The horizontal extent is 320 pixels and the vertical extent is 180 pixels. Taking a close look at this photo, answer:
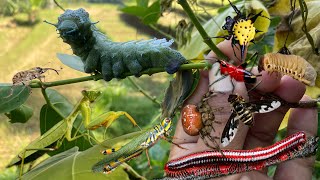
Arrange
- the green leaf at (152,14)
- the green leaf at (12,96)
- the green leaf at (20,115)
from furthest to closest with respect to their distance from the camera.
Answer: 1. the green leaf at (152,14)
2. the green leaf at (20,115)
3. the green leaf at (12,96)

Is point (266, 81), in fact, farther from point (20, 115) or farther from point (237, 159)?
point (20, 115)

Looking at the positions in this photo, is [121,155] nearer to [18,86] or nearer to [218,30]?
[18,86]

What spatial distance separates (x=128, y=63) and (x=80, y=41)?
0.06 meters

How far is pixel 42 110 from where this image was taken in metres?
0.67

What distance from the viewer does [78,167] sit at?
54cm

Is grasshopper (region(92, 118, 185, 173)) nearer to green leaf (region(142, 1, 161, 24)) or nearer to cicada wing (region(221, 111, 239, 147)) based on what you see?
cicada wing (region(221, 111, 239, 147))

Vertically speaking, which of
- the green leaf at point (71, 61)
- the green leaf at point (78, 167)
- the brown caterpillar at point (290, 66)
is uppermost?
the brown caterpillar at point (290, 66)

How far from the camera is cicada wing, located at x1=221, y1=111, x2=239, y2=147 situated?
466 millimetres

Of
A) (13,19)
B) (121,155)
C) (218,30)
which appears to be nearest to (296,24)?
(218,30)

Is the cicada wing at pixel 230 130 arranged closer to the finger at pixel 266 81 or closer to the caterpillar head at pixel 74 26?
the finger at pixel 266 81

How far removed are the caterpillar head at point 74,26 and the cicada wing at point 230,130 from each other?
170mm

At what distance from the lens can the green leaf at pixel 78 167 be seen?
0.54 metres

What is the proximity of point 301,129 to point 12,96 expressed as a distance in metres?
0.31

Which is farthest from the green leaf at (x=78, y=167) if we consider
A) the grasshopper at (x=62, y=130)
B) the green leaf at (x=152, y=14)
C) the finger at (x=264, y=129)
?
the green leaf at (x=152, y=14)
